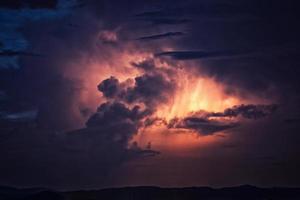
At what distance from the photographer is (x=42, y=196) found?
191m

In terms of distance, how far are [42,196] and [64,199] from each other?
926 cm

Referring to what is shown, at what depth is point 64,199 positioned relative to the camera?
646ft
